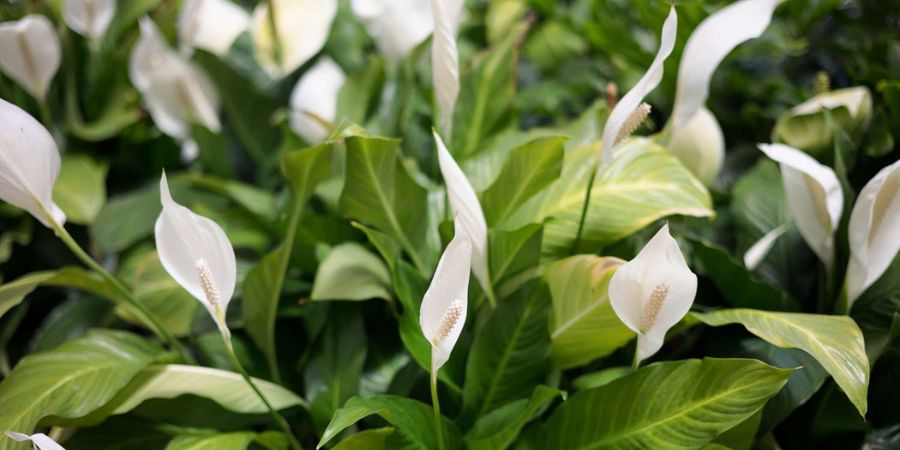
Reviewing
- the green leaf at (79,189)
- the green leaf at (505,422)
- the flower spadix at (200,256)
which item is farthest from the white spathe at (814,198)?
the green leaf at (79,189)

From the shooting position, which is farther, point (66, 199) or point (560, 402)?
point (66, 199)

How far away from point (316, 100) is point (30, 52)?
284 millimetres

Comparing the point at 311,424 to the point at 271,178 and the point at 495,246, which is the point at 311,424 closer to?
the point at 495,246

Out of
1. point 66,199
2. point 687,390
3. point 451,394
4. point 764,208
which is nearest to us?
point 687,390

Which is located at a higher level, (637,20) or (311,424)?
(637,20)

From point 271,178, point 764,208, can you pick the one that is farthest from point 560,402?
point 271,178

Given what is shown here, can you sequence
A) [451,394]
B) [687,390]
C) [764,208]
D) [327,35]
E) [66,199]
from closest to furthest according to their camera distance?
[687,390] < [451,394] < [764,208] < [66,199] < [327,35]

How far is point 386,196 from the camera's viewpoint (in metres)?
0.59

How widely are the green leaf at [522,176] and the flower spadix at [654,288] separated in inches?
5.2

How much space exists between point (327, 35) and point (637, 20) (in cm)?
42

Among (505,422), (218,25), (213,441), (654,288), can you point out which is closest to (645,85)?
(654,288)

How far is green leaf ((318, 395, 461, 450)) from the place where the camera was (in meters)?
0.46

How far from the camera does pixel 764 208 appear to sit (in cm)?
69

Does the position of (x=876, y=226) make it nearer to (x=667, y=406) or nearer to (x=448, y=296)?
(x=667, y=406)
